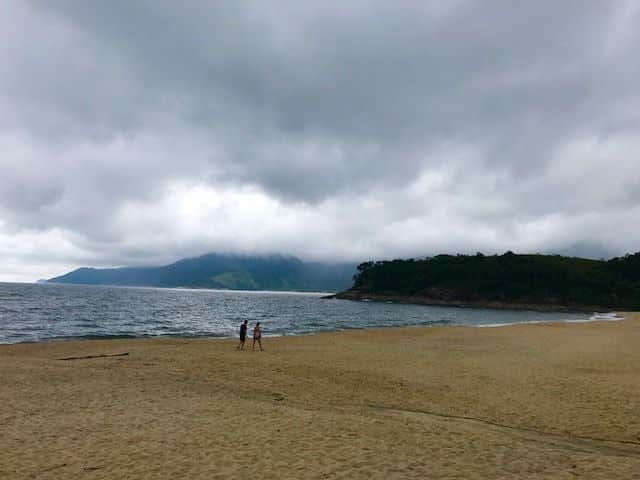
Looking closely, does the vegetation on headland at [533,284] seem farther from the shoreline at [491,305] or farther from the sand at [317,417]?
the sand at [317,417]

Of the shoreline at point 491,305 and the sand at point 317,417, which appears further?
the shoreline at point 491,305

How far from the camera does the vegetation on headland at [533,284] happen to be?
15462 centimetres

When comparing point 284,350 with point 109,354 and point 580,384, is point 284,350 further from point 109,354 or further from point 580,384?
point 580,384

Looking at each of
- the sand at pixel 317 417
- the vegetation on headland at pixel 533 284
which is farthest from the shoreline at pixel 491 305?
the sand at pixel 317 417

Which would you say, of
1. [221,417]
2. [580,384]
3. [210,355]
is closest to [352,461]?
[221,417]

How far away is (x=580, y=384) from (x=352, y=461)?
50.1 feet

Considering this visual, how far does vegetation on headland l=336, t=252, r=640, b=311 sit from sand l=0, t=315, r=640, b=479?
14162cm

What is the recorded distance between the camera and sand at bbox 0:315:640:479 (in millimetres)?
9430

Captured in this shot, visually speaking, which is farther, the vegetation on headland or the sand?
the vegetation on headland

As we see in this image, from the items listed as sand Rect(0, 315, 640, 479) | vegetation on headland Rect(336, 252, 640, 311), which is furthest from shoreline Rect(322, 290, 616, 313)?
sand Rect(0, 315, 640, 479)

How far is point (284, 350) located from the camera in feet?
108

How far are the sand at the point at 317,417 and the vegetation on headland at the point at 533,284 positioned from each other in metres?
142

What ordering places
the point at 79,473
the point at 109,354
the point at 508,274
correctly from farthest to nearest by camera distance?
the point at 508,274, the point at 109,354, the point at 79,473

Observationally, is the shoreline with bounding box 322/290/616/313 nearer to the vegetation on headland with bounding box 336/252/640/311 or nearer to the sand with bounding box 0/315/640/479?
the vegetation on headland with bounding box 336/252/640/311
